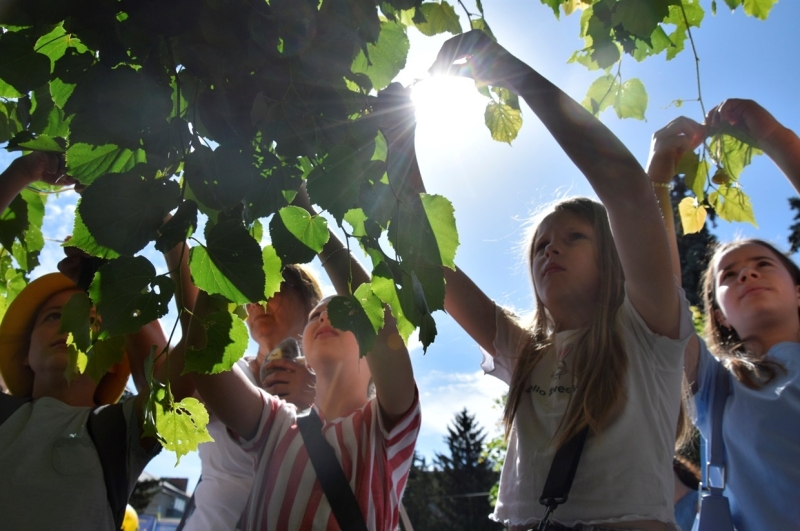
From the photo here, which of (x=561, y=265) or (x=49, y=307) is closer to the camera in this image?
(x=561, y=265)

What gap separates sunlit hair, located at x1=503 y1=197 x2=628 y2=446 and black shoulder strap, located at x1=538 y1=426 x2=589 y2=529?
2cm

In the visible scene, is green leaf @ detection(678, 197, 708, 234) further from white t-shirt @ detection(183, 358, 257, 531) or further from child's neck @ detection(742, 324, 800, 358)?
white t-shirt @ detection(183, 358, 257, 531)

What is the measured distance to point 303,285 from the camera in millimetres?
2414

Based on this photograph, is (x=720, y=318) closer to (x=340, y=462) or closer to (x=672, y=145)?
(x=672, y=145)

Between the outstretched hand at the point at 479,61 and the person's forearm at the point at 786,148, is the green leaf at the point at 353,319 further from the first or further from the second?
the person's forearm at the point at 786,148

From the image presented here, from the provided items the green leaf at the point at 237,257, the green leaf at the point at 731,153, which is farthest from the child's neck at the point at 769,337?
the green leaf at the point at 237,257

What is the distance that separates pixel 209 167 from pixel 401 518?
4.43ft

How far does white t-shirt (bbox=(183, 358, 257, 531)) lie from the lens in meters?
1.83

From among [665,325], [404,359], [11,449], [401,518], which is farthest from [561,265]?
[11,449]

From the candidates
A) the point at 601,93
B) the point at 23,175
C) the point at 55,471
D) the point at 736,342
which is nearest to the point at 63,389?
the point at 55,471

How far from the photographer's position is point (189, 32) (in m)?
0.75

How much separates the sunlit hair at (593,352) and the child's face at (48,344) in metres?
1.35

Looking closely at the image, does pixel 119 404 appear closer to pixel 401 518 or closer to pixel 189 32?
pixel 401 518

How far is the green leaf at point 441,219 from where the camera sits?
76cm
